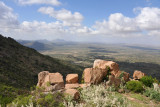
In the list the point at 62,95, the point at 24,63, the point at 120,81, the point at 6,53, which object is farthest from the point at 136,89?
the point at 6,53

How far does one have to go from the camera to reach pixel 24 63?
2201 inches

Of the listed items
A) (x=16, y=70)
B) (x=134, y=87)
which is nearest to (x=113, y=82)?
(x=134, y=87)

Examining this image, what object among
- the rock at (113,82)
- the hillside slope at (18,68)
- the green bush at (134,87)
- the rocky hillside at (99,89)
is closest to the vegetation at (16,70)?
the hillside slope at (18,68)

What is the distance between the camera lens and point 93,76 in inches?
693

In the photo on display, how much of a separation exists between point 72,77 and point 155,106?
11514 millimetres

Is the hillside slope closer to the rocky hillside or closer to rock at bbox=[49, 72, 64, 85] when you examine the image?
rock at bbox=[49, 72, 64, 85]

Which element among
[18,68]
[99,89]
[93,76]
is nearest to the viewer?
[99,89]

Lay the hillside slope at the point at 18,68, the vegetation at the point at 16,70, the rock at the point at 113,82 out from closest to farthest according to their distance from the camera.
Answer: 1. the rock at the point at 113,82
2. the vegetation at the point at 16,70
3. the hillside slope at the point at 18,68

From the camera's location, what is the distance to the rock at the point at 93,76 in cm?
1741

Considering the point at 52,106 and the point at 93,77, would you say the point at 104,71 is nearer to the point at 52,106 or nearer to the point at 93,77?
the point at 93,77

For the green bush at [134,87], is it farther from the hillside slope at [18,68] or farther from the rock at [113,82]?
the hillside slope at [18,68]

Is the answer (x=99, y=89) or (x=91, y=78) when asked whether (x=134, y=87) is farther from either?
(x=99, y=89)

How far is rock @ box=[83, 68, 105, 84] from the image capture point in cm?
1741

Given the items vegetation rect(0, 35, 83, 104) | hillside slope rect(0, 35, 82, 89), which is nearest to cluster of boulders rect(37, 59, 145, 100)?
vegetation rect(0, 35, 83, 104)
